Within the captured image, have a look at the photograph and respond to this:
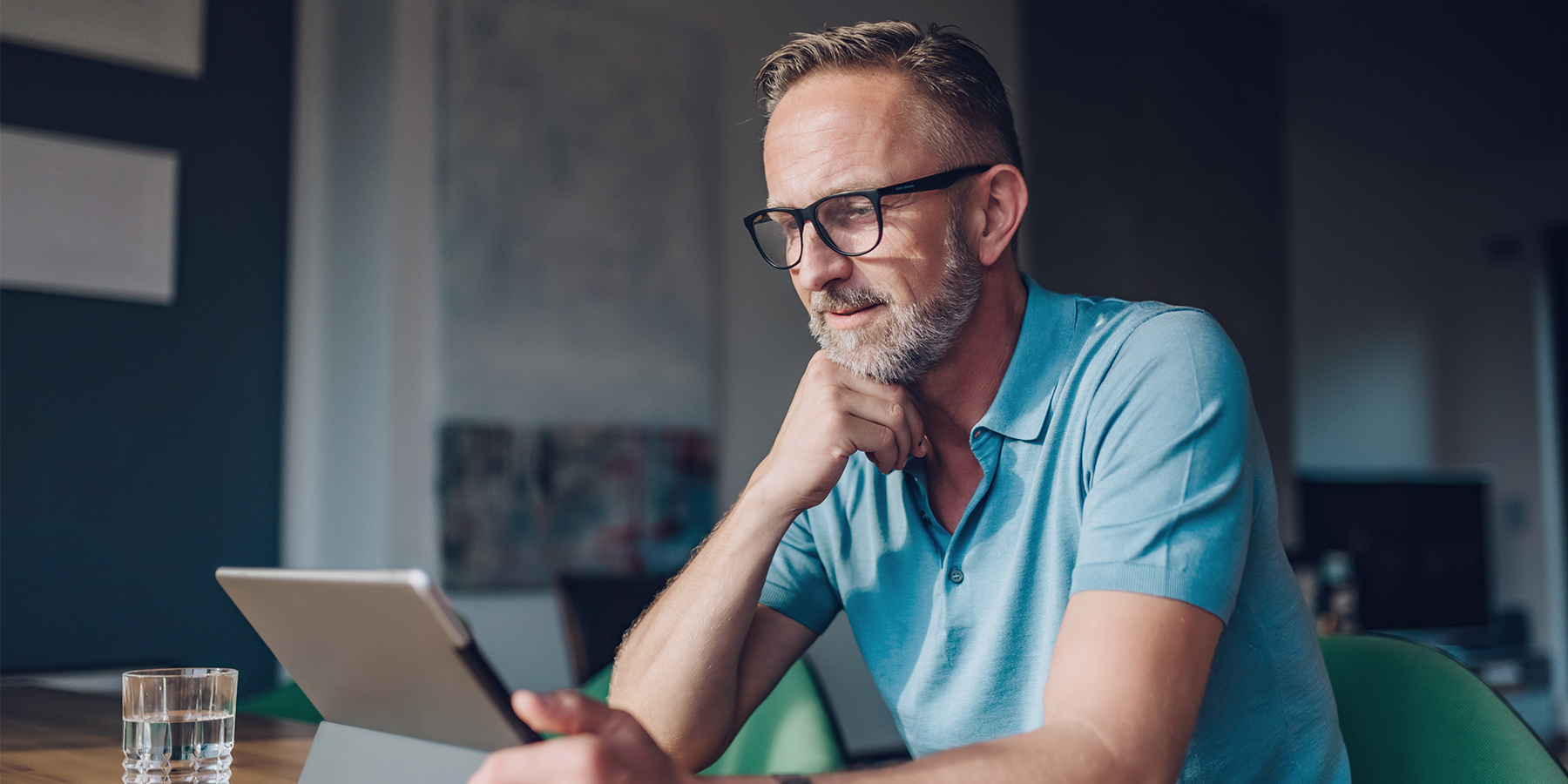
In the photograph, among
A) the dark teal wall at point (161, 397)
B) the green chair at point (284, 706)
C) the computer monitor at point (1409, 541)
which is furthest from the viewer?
the computer monitor at point (1409, 541)

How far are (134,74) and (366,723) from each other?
9.22 ft

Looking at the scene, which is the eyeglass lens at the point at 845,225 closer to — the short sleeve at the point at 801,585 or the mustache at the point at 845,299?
the mustache at the point at 845,299

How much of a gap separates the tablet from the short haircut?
0.80 metres

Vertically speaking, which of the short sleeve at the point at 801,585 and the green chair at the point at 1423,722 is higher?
the short sleeve at the point at 801,585

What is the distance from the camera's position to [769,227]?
144 cm

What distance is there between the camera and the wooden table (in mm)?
1140

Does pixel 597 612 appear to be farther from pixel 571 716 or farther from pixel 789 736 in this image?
pixel 571 716

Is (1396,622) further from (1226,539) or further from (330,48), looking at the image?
(1226,539)

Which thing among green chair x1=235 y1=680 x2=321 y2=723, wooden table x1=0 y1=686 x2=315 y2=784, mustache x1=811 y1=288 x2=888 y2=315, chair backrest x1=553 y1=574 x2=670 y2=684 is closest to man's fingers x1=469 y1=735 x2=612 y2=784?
wooden table x1=0 y1=686 x2=315 y2=784

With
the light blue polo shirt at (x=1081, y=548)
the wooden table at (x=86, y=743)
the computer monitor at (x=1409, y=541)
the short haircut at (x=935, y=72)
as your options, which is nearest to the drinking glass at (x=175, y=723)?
the wooden table at (x=86, y=743)

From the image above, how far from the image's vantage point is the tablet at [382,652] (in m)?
0.64

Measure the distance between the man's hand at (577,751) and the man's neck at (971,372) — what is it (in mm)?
752

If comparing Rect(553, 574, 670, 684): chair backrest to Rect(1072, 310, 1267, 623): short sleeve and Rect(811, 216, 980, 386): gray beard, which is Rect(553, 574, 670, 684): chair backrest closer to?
Rect(811, 216, 980, 386): gray beard

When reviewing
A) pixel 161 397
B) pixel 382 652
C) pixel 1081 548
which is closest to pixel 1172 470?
pixel 1081 548
